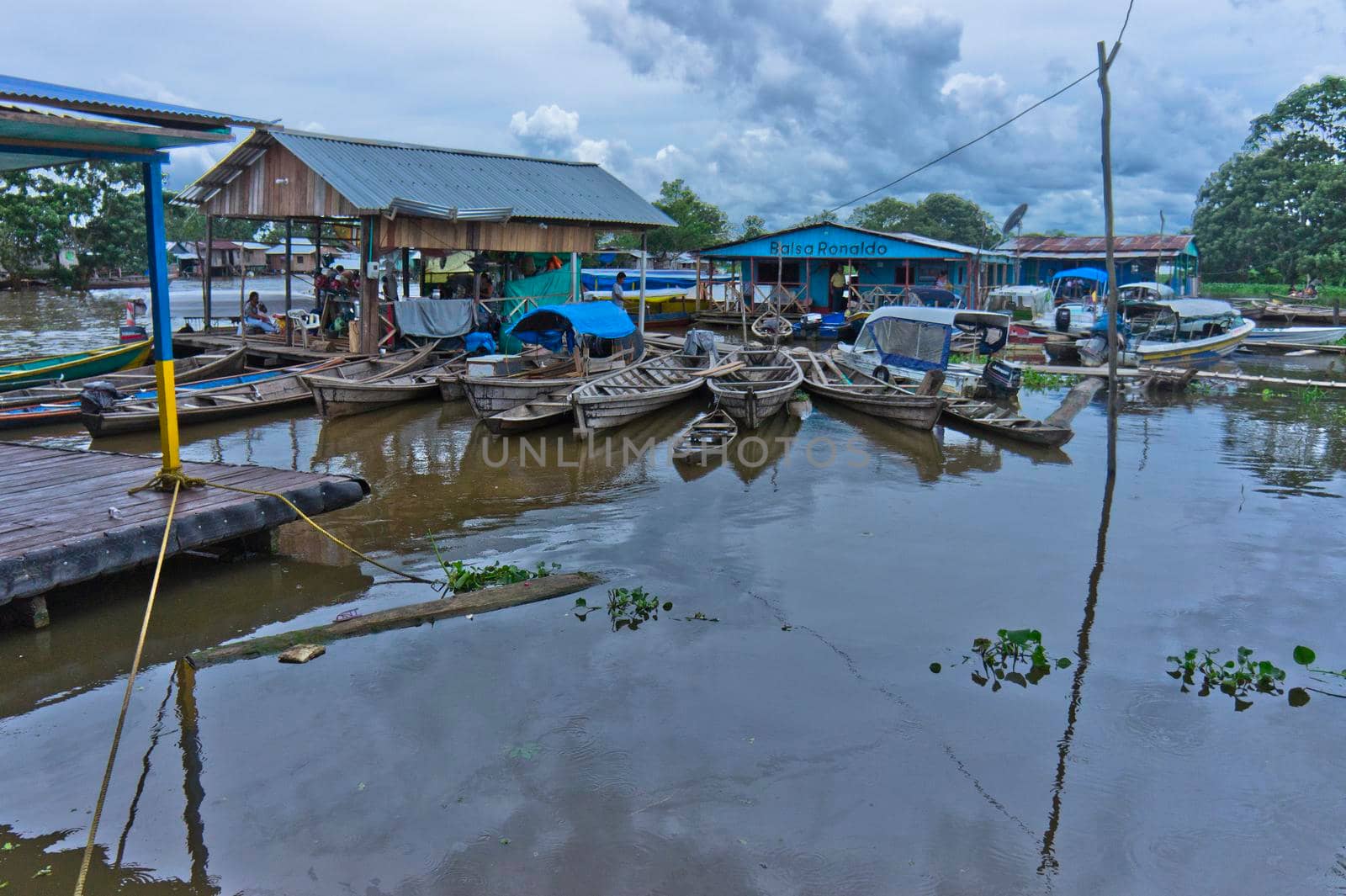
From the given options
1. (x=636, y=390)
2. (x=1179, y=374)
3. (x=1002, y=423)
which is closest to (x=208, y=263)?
(x=636, y=390)

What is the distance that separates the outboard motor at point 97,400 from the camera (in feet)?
44.6

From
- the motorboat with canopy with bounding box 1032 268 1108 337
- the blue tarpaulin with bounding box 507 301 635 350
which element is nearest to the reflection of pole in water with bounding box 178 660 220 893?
the blue tarpaulin with bounding box 507 301 635 350

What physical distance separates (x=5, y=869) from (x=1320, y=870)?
6.04 m

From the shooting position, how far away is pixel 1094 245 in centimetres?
4262

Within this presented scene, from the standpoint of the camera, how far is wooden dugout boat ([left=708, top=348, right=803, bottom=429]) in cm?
1484

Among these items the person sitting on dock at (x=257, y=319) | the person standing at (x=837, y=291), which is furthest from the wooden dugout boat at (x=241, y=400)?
the person standing at (x=837, y=291)

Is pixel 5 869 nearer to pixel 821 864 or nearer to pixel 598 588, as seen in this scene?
pixel 821 864

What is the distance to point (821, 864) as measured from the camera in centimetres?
434

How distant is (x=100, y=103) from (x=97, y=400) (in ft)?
29.9

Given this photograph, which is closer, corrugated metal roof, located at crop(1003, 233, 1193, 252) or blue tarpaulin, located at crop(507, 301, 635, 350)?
blue tarpaulin, located at crop(507, 301, 635, 350)

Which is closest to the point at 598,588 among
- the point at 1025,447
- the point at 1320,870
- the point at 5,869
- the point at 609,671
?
the point at 609,671

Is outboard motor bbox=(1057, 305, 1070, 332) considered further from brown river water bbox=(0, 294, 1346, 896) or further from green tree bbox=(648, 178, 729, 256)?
green tree bbox=(648, 178, 729, 256)

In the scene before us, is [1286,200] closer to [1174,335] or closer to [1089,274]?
[1089,274]

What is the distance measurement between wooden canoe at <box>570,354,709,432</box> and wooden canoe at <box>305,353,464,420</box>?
324 cm
